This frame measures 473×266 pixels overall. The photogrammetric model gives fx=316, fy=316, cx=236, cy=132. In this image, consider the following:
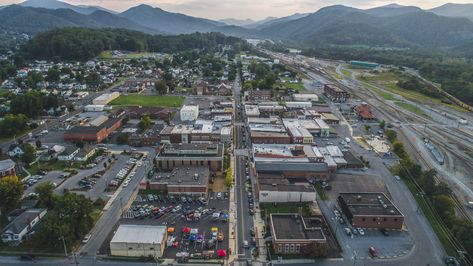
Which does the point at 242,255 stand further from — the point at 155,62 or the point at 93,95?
the point at 155,62

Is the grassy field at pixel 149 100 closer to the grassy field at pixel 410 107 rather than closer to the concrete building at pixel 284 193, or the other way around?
the concrete building at pixel 284 193

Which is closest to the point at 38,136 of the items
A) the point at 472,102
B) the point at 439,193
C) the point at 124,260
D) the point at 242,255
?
the point at 124,260

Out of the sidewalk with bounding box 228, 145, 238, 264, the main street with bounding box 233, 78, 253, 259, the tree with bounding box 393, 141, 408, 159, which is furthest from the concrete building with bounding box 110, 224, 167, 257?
the tree with bounding box 393, 141, 408, 159

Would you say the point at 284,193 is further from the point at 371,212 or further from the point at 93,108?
the point at 93,108

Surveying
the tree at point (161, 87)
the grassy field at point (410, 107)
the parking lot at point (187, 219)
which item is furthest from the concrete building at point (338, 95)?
the parking lot at point (187, 219)

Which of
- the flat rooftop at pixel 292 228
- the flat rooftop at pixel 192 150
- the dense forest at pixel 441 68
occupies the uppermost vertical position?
the dense forest at pixel 441 68

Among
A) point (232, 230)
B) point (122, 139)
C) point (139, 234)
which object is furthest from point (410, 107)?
point (139, 234)

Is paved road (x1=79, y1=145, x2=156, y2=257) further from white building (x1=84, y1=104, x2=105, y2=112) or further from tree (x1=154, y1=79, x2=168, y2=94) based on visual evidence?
tree (x1=154, y1=79, x2=168, y2=94)
